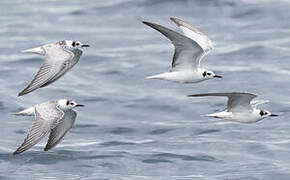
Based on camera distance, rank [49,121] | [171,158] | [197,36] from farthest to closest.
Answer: [171,158]
[197,36]
[49,121]

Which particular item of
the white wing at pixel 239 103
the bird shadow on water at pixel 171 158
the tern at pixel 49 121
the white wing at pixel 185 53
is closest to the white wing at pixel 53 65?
the tern at pixel 49 121

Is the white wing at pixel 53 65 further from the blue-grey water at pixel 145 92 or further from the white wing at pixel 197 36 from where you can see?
the blue-grey water at pixel 145 92

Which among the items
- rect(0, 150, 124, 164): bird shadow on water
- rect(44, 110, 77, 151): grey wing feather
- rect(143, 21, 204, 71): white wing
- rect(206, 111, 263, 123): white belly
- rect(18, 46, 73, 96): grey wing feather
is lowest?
rect(0, 150, 124, 164): bird shadow on water

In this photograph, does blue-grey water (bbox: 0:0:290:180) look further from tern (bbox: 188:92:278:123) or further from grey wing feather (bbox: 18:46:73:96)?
grey wing feather (bbox: 18:46:73:96)

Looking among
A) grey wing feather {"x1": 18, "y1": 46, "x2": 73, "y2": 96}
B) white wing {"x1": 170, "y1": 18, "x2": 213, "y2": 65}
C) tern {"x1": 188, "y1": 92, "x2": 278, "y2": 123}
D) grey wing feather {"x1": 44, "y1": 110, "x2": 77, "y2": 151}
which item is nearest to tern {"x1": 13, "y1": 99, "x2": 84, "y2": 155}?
grey wing feather {"x1": 44, "y1": 110, "x2": 77, "y2": 151}

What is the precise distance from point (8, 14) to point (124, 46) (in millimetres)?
7635

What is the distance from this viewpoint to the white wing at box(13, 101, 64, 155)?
18.0 meters

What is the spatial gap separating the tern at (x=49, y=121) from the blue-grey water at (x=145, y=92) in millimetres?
2087

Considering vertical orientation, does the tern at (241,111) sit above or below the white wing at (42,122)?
above

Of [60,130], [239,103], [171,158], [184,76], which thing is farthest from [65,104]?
[171,158]

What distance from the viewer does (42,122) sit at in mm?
18672

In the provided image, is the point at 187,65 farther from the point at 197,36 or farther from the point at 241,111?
the point at 197,36

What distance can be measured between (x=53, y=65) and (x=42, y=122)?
1548 millimetres

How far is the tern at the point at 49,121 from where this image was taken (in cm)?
1810
